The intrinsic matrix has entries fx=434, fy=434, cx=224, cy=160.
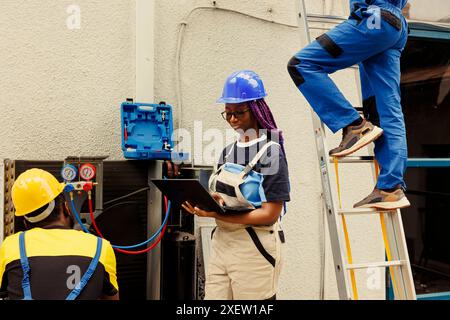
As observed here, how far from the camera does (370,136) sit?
7.30ft

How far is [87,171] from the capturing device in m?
2.47

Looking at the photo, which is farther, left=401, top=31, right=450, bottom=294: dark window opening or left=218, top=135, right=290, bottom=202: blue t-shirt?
left=401, top=31, right=450, bottom=294: dark window opening

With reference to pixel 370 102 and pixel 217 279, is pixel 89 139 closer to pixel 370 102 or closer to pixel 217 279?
pixel 217 279

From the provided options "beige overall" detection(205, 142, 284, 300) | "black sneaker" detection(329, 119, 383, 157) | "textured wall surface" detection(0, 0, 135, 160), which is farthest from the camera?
"textured wall surface" detection(0, 0, 135, 160)

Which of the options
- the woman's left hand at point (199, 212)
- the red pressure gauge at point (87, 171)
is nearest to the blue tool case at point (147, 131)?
the red pressure gauge at point (87, 171)

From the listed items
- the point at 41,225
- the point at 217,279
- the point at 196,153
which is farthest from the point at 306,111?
the point at 41,225

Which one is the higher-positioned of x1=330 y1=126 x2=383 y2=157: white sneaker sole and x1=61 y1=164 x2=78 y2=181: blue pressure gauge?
x1=330 y1=126 x2=383 y2=157: white sneaker sole

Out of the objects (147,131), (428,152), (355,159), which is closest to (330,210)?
(355,159)

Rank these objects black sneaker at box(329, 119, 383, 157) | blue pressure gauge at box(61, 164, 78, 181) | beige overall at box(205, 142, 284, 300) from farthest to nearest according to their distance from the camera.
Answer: blue pressure gauge at box(61, 164, 78, 181) → black sneaker at box(329, 119, 383, 157) → beige overall at box(205, 142, 284, 300)

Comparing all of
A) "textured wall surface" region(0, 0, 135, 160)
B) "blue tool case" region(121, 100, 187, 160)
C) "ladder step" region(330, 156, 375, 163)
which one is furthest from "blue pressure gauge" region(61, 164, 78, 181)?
"ladder step" region(330, 156, 375, 163)

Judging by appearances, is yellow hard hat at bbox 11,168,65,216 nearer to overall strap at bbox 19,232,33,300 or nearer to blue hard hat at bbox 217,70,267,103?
overall strap at bbox 19,232,33,300

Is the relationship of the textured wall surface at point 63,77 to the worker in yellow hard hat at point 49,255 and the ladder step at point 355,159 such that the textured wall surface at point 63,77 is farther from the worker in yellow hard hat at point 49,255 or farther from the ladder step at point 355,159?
the ladder step at point 355,159

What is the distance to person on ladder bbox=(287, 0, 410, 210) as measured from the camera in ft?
7.26

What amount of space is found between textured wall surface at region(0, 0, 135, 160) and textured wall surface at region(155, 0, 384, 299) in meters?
0.30
